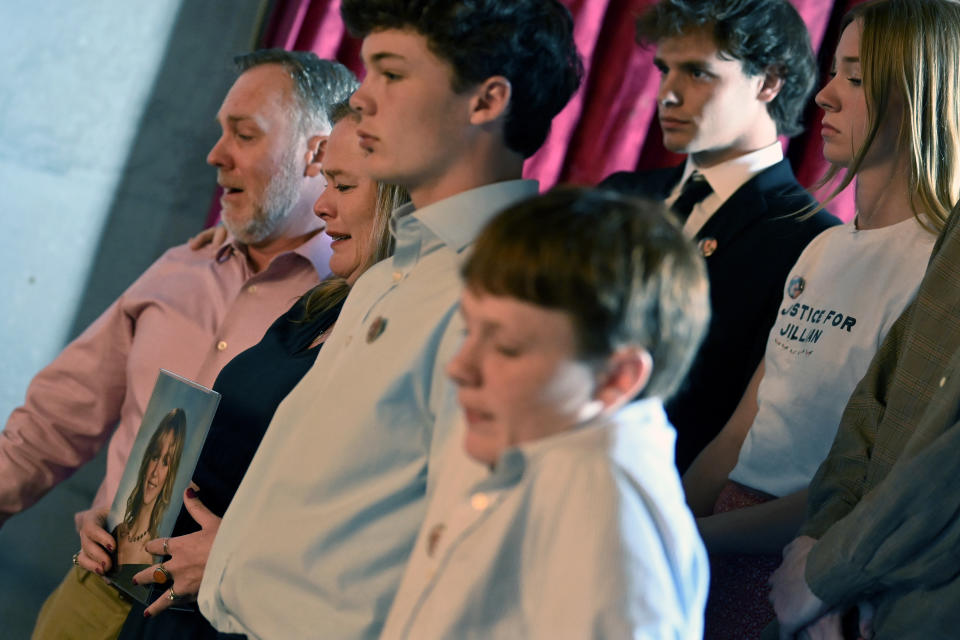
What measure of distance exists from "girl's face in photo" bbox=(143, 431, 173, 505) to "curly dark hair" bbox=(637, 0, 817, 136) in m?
1.13

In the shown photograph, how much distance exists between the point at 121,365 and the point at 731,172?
4.26 feet

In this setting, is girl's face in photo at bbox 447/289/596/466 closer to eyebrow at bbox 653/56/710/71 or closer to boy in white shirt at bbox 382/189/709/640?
boy in white shirt at bbox 382/189/709/640

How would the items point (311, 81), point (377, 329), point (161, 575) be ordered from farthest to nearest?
point (311, 81) → point (161, 575) → point (377, 329)

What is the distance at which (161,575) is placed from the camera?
1.39 m

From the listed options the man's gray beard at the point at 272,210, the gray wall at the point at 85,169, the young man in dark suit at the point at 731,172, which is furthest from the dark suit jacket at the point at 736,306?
the gray wall at the point at 85,169

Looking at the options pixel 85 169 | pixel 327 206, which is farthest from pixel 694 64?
pixel 85 169

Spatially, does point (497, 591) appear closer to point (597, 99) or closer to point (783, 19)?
point (783, 19)

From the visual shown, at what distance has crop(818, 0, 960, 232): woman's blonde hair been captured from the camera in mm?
1440

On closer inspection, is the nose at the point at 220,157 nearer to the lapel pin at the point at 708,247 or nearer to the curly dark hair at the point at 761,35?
the curly dark hair at the point at 761,35

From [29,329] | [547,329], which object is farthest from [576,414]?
[29,329]

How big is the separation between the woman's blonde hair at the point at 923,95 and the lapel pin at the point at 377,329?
0.72 m

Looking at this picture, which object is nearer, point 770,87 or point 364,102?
point 364,102

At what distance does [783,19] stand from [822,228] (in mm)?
423

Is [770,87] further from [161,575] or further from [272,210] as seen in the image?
[161,575]
